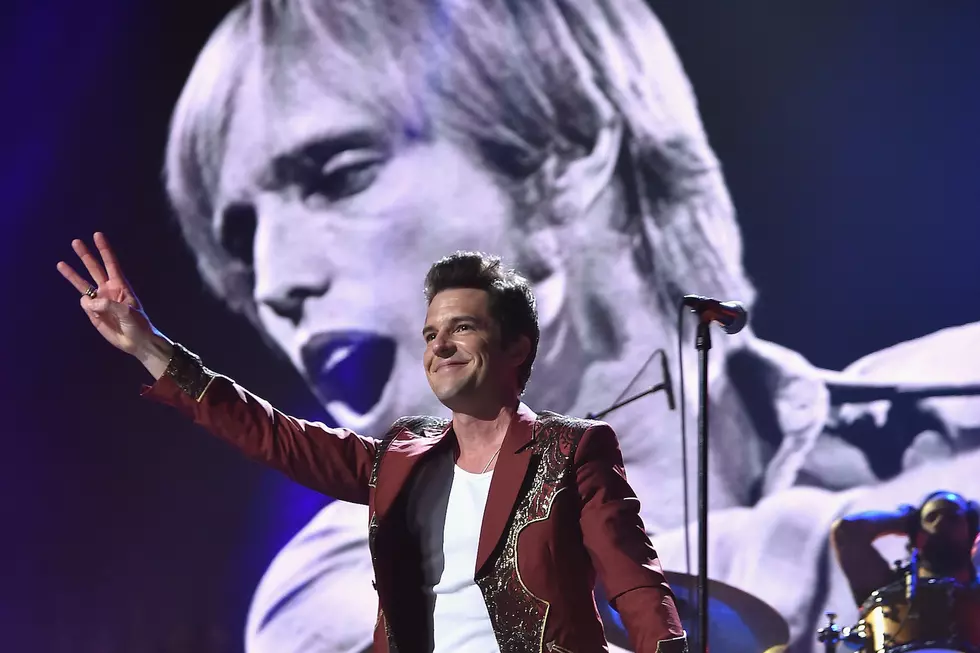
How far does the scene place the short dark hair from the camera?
195 centimetres

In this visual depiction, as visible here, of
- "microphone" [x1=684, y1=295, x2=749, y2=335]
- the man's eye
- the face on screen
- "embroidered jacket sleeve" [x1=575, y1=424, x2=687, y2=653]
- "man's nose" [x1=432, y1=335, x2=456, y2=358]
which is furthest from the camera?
the man's eye

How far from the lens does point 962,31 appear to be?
3.73 metres

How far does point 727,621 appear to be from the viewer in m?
3.32

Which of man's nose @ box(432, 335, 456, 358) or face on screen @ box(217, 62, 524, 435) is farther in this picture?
face on screen @ box(217, 62, 524, 435)

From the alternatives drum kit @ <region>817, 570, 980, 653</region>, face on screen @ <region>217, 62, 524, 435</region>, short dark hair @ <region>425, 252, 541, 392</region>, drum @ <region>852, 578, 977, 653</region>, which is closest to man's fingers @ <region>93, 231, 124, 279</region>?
short dark hair @ <region>425, 252, 541, 392</region>

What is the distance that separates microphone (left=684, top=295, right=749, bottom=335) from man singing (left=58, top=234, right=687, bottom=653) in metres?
0.38

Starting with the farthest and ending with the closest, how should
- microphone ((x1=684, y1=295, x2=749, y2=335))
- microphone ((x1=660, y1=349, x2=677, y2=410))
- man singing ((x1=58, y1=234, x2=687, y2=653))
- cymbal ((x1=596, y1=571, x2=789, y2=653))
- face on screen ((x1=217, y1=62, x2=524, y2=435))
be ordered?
face on screen ((x1=217, y1=62, x2=524, y2=435)) < microphone ((x1=660, y1=349, x2=677, y2=410)) < cymbal ((x1=596, y1=571, x2=789, y2=653)) < microphone ((x1=684, y1=295, x2=749, y2=335)) < man singing ((x1=58, y1=234, x2=687, y2=653))

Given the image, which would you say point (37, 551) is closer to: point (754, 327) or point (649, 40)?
point (754, 327)

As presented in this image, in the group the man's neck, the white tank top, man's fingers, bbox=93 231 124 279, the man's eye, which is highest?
the man's eye

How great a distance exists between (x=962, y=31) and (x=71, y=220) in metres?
3.67

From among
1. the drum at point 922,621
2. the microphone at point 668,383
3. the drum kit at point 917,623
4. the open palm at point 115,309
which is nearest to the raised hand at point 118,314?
the open palm at point 115,309

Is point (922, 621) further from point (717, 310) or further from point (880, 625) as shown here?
point (717, 310)

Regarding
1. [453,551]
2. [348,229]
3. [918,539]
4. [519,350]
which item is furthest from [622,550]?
[348,229]

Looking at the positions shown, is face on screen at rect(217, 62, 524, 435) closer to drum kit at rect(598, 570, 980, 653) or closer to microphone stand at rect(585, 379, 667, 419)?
microphone stand at rect(585, 379, 667, 419)
